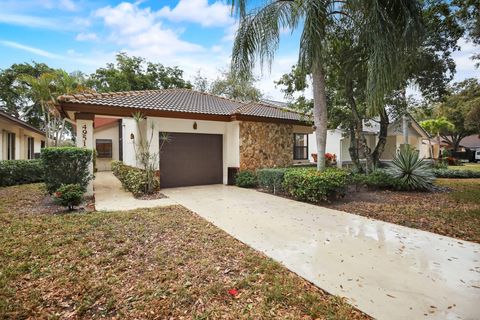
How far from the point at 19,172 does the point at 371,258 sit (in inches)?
571

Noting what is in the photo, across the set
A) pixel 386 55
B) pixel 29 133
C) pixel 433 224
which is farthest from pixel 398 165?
pixel 29 133

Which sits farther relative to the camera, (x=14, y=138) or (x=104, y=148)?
(x=104, y=148)

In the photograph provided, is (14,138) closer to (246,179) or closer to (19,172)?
(19,172)

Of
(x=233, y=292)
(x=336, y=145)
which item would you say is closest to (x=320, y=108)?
(x=233, y=292)

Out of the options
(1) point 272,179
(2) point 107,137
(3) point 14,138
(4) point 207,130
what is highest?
(2) point 107,137

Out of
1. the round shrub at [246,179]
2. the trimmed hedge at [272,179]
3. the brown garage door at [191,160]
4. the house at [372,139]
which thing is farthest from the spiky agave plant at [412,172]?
the house at [372,139]

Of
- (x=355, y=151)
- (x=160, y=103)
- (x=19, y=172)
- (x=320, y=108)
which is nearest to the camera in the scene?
(x=320, y=108)

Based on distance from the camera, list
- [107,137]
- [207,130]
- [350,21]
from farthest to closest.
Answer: [107,137] → [207,130] → [350,21]

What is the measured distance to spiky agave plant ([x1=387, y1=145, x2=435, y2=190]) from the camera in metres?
9.41

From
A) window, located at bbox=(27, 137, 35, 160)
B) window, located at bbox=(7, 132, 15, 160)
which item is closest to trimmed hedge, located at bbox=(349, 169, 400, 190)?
window, located at bbox=(7, 132, 15, 160)

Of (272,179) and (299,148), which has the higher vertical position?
(299,148)

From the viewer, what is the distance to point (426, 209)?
22.4 ft

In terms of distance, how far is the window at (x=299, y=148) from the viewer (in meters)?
15.5

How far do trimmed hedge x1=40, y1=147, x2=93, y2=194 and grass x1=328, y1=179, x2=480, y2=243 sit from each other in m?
8.14
